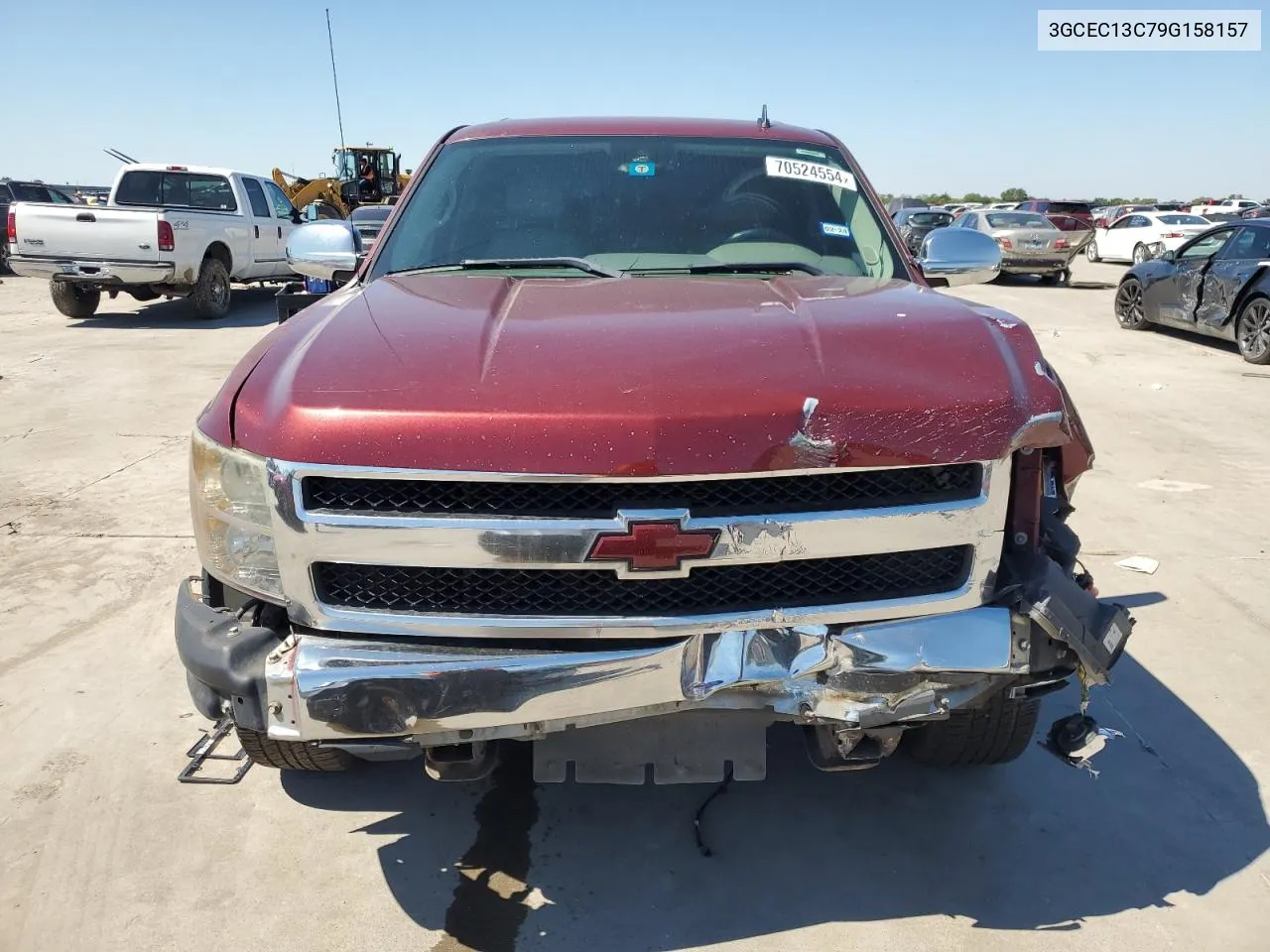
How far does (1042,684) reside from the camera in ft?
7.12

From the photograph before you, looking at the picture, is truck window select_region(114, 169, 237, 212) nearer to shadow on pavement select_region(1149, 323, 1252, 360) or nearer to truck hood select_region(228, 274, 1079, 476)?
truck hood select_region(228, 274, 1079, 476)

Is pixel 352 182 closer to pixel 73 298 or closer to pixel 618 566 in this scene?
pixel 73 298

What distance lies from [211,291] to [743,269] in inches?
469

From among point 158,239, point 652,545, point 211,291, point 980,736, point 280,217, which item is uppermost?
point 280,217

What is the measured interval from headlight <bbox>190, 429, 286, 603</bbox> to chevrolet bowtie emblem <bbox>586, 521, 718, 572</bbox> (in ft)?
2.26

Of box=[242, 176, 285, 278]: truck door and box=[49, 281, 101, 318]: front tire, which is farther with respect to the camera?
box=[242, 176, 285, 278]: truck door

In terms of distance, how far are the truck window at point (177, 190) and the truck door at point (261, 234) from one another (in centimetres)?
42

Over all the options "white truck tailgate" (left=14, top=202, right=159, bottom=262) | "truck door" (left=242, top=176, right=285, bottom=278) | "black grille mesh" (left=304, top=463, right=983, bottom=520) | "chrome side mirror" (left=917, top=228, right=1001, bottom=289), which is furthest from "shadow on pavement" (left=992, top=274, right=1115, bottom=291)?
"black grille mesh" (left=304, top=463, right=983, bottom=520)

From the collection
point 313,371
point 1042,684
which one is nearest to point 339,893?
point 313,371

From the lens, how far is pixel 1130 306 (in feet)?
42.1

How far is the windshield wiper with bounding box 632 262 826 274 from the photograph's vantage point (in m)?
2.94

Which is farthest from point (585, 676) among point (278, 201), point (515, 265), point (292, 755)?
point (278, 201)

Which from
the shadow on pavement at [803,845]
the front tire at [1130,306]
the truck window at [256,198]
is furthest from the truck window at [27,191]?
the shadow on pavement at [803,845]

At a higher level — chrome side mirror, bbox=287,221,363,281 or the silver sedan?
chrome side mirror, bbox=287,221,363,281
